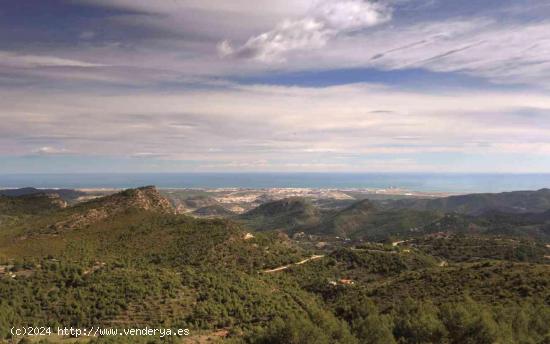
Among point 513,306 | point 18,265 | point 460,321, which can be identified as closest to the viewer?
point 460,321

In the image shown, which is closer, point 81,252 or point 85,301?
point 85,301

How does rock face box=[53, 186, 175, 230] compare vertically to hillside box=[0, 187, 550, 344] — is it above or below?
above

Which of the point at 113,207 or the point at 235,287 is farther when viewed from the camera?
the point at 113,207

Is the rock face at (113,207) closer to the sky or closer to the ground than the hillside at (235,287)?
closer to the sky

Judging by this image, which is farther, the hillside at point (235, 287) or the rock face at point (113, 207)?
the rock face at point (113, 207)

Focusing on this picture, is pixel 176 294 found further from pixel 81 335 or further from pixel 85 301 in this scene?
pixel 81 335

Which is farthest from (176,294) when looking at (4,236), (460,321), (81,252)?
(4,236)

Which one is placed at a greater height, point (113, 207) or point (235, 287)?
point (113, 207)

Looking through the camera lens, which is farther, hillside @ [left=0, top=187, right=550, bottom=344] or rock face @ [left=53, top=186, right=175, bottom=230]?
rock face @ [left=53, top=186, right=175, bottom=230]
